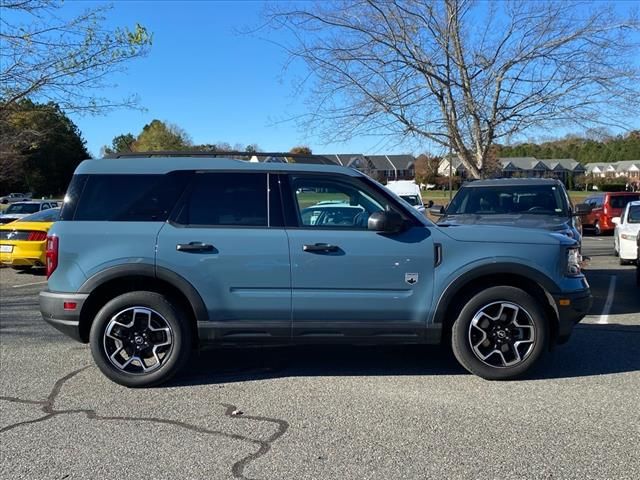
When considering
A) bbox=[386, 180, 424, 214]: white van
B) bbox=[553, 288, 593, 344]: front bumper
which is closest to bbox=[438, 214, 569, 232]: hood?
bbox=[553, 288, 593, 344]: front bumper

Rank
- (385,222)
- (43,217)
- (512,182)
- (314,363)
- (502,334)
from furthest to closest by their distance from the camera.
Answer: (43,217) → (512,182) → (314,363) → (502,334) → (385,222)

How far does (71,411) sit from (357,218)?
275cm

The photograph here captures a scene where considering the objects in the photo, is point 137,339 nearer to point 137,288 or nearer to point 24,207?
point 137,288

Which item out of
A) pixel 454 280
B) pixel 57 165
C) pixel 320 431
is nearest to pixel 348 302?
pixel 454 280

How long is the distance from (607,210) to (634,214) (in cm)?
952

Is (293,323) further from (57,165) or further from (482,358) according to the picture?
(57,165)

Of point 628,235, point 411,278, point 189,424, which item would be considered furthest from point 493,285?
point 628,235

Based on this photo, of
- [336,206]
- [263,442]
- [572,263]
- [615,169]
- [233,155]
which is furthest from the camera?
[615,169]

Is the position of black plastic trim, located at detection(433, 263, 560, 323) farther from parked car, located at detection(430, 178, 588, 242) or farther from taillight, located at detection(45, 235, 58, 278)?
taillight, located at detection(45, 235, 58, 278)

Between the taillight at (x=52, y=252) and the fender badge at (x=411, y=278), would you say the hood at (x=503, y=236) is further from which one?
the taillight at (x=52, y=252)

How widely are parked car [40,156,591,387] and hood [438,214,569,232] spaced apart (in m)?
2.23

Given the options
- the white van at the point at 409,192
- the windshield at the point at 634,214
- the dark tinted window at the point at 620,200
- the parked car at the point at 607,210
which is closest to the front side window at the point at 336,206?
the windshield at the point at 634,214

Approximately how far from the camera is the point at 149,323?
16.7 ft

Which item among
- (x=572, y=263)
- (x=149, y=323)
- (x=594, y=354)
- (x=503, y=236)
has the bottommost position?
(x=594, y=354)
